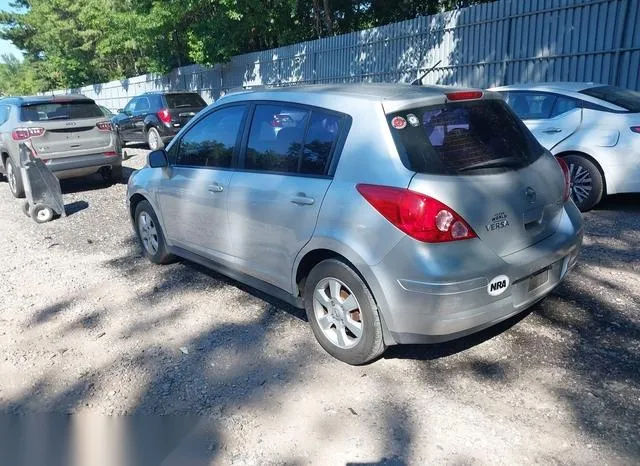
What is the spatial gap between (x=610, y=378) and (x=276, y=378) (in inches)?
78.6

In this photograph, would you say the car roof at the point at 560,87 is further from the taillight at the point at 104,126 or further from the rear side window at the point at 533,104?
the taillight at the point at 104,126

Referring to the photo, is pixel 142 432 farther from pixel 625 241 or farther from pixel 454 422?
pixel 625 241

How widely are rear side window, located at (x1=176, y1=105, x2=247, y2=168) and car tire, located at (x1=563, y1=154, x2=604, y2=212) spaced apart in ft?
14.4

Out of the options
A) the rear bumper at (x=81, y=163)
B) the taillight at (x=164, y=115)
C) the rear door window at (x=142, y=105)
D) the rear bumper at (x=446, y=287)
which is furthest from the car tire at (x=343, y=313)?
the rear door window at (x=142, y=105)

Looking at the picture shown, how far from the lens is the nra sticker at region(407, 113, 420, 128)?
10.5 ft

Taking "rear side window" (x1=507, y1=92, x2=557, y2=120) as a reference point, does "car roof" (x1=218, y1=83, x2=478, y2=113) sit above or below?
above

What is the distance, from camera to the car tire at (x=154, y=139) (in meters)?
14.4

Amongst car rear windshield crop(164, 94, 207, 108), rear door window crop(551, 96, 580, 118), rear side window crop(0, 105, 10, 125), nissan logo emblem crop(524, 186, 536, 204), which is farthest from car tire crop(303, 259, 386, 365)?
car rear windshield crop(164, 94, 207, 108)

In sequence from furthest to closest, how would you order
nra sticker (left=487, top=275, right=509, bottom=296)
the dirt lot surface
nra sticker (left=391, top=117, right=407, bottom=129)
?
nra sticker (left=391, top=117, right=407, bottom=129)
nra sticker (left=487, top=275, right=509, bottom=296)
the dirt lot surface

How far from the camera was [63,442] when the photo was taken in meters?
3.02

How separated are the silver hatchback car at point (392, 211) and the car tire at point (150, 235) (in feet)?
4.58

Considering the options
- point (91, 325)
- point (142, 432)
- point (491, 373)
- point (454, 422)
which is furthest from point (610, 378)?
point (91, 325)

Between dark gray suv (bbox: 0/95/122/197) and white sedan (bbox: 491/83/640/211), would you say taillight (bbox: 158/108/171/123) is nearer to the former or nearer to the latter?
dark gray suv (bbox: 0/95/122/197)

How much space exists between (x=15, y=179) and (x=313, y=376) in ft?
27.3
